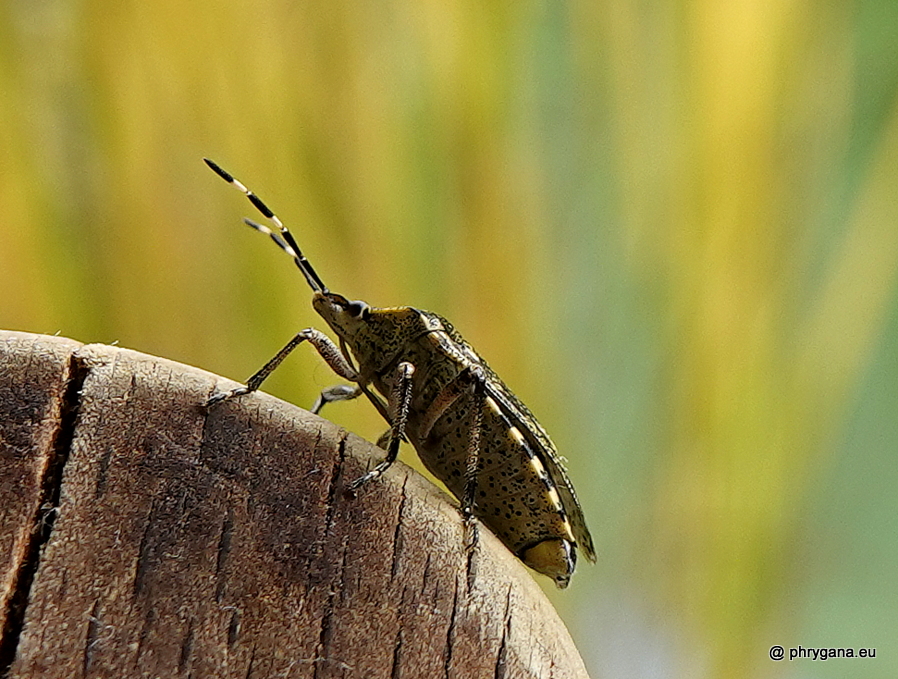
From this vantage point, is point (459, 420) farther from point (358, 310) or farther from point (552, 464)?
point (358, 310)

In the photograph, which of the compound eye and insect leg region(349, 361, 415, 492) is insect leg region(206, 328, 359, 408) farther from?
insect leg region(349, 361, 415, 492)

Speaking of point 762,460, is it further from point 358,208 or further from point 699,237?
point 358,208

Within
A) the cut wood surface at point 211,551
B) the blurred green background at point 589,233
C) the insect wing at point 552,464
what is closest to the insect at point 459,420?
the insect wing at point 552,464

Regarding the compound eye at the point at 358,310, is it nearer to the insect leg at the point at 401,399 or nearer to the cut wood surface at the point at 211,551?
the insect leg at the point at 401,399

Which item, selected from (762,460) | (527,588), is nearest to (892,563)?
(762,460)

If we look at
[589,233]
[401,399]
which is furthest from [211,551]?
[589,233]

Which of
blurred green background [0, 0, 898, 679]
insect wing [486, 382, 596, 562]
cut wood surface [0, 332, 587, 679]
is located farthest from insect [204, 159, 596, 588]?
blurred green background [0, 0, 898, 679]
